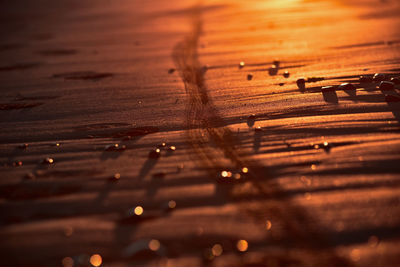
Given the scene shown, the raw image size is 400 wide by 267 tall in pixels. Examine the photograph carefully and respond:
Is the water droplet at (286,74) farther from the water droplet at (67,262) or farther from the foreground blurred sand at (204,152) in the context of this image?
the water droplet at (67,262)

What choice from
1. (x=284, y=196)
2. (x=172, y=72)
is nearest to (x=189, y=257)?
(x=284, y=196)

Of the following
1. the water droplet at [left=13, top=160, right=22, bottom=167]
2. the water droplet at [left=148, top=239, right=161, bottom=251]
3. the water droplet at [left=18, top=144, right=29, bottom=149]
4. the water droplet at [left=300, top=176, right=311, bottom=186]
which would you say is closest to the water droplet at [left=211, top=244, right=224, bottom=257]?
the water droplet at [left=148, top=239, right=161, bottom=251]

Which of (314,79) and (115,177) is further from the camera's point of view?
(314,79)

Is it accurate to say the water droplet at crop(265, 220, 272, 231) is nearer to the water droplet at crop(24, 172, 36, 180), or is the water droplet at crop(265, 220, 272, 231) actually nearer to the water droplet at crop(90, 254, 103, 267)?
the water droplet at crop(90, 254, 103, 267)

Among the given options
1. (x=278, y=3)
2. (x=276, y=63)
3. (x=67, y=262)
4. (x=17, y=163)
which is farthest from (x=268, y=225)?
(x=278, y=3)

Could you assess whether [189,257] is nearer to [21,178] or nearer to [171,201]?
[171,201]

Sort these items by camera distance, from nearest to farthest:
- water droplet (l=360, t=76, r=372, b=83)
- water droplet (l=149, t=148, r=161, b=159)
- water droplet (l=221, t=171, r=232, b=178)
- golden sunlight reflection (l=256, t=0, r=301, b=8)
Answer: water droplet (l=221, t=171, r=232, b=178) < water droplet (l=149, t=148, r=161, b=159) < water droplet (l=360, t=76, r=372, b=83) < golden sunlight reflection (l=256, t=0, r=301, b=8)

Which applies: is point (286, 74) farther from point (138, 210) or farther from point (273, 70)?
Result: point (138, 210)

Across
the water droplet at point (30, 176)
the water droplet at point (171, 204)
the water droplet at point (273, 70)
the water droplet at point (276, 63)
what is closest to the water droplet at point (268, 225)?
the water droplet at point (171, 204)
